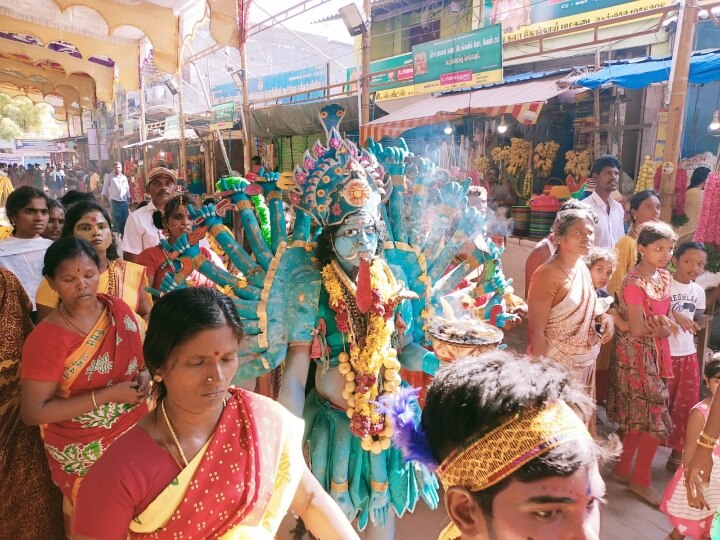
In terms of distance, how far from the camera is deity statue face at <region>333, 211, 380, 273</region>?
189cm

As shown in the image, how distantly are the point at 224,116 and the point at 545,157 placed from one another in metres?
5.88

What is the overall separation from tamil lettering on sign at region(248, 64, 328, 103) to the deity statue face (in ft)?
42.0

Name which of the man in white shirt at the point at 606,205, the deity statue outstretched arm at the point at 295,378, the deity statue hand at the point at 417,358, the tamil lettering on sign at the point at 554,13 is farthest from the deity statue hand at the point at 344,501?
the tamil lettering on sign at the point at 554,13

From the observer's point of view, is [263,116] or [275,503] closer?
[275,503]

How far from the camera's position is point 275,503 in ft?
4.17

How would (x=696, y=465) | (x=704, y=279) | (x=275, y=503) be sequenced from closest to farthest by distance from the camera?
(x=275, y=503)
(x=696, y=465)
(x=704, y=279)

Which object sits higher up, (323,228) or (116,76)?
(116,76)

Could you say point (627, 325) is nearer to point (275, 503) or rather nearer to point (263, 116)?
point (275, 503)

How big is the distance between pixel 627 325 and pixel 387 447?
204 centimetres

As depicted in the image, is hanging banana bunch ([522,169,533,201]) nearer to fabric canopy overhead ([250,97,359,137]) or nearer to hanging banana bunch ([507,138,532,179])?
hanging banana bunch ([507,138,532,179])

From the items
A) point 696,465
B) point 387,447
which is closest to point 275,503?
point 387,447

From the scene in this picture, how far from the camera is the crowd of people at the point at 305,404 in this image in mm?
884

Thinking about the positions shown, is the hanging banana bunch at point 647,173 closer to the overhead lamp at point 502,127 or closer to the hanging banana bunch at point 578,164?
the hanging banana bunch at point 578,164

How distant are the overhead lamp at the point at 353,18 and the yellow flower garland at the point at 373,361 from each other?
480 centimetres
